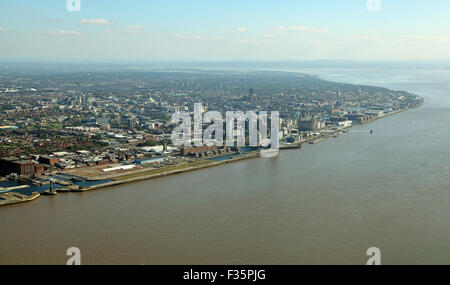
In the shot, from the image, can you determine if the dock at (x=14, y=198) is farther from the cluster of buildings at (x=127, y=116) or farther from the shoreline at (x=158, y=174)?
the cluster of buildings at (x=127, y=116)

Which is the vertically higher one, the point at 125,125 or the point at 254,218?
the point at 125,125

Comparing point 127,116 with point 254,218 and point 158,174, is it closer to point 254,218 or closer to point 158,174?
point 158,174

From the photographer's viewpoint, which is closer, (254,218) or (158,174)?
(254,218)

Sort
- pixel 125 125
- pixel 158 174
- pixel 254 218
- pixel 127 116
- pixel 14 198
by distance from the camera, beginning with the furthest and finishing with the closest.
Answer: pixel 127 116 < pixel 125 125 < pixel 158 174 < pixel 14 198 < pixel 254 218

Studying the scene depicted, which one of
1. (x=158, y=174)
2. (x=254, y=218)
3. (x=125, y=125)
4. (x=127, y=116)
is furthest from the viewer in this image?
(x=127, y=116)

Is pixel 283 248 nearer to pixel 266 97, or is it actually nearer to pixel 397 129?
pixel 397 129

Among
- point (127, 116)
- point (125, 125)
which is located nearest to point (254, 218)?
point (125, 125)

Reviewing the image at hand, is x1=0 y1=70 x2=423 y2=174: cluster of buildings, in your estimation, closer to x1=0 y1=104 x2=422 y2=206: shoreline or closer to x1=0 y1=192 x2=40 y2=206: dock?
x1=0 y1=104 x2=422 y2=206: shoreline

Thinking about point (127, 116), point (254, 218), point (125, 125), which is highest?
point (127, 116)
